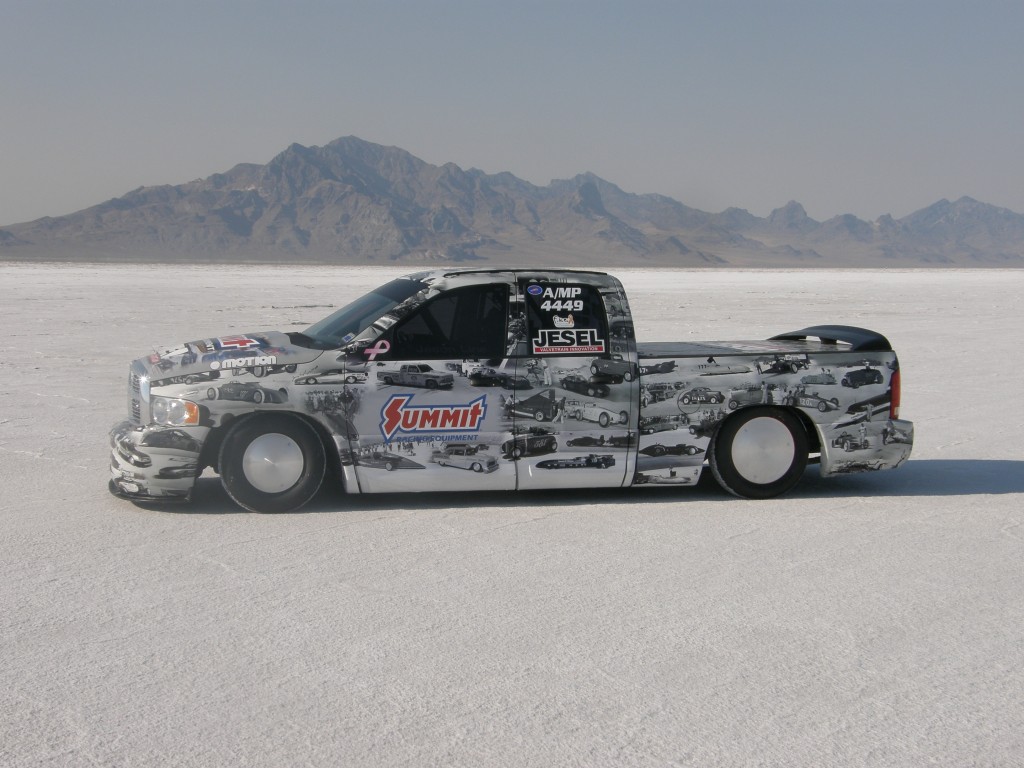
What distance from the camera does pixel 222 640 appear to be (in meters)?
5.20

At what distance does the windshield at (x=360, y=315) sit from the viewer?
25.3ft

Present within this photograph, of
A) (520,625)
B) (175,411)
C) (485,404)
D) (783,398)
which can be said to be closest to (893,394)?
(783,398)

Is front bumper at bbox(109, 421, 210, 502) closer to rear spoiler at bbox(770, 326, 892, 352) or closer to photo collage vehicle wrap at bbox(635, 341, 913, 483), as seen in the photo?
photo collage vehicle wrap at bbox(635, 341, 913, 483)

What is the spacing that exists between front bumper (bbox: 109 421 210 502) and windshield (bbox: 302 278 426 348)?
1.03 m

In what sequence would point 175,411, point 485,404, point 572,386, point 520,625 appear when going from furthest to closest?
1. point 572,386
2. point 485,404
3. point 175,411
4. point 520,625

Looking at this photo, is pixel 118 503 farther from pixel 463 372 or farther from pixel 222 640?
pixel 222 640

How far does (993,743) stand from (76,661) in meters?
3.69

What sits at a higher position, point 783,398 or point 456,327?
point 456,327

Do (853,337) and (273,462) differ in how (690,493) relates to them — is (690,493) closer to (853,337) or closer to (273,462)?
(853,337)

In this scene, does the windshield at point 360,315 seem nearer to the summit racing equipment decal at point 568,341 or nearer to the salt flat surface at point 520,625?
the summit racing equipment decal at point 568,341

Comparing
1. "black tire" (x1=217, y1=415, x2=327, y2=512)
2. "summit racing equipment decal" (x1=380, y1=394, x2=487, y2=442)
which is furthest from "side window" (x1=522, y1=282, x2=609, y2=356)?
"black tire" (x1=217, y1=415, x2=327, y2=512)

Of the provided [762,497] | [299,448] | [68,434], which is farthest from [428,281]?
[68,434]

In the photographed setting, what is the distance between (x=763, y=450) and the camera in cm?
818

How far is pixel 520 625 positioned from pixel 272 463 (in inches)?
106
